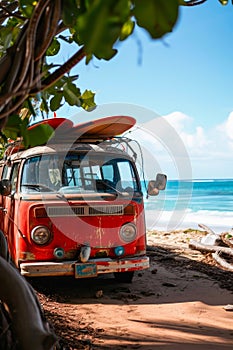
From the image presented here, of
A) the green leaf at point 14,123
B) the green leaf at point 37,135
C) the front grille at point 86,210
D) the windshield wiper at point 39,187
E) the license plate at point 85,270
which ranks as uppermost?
the green leaf at point 14,123

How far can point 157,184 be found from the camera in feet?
21.7

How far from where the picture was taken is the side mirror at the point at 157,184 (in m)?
6.59

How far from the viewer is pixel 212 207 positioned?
4153 centimetres

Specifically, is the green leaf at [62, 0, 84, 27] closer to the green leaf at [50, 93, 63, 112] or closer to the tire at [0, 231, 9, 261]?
the green leaf at [50, 93, 63, 112]

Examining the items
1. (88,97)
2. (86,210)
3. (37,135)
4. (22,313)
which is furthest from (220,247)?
(37,135)

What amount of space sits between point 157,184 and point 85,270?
169 cm

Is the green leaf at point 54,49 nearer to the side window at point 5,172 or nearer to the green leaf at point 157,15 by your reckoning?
the green leaf at point 157,15

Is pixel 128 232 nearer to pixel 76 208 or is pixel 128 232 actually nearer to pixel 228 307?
pixel 76 208

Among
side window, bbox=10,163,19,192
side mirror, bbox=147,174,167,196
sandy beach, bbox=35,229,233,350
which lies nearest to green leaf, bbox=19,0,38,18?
sandy beach, bbox=35,229,233,350

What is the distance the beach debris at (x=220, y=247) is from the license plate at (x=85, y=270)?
305 centimetres

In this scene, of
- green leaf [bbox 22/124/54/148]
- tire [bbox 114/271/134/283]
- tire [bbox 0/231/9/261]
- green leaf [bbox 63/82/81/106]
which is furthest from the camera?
Answer: tire [bbox 114/271/134/283]

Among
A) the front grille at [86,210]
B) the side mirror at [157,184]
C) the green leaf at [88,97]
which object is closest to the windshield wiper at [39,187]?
the front grille at [86,210]

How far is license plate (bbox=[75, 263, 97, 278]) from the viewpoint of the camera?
6074 millimetres

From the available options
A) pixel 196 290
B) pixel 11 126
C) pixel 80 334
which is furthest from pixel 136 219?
pixel 11 126
